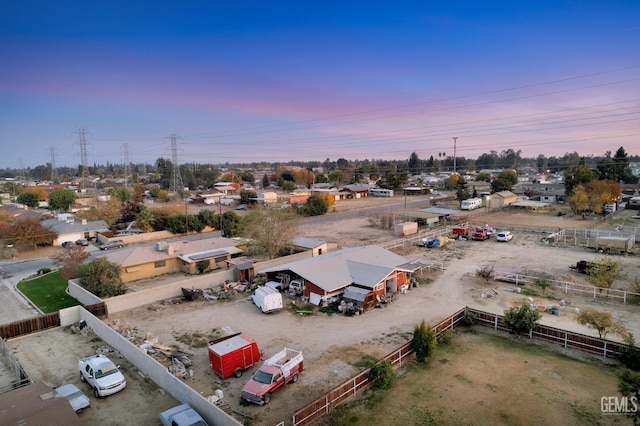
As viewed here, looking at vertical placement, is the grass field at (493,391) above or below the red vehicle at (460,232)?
below

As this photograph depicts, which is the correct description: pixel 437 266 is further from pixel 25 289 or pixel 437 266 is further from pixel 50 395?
pixel 25 289

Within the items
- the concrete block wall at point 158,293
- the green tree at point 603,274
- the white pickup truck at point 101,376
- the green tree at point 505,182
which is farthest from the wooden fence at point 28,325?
the green tree at point 505,182

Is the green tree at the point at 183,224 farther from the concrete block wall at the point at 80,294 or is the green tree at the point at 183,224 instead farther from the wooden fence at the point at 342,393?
the wooden fence at the point at 342,393

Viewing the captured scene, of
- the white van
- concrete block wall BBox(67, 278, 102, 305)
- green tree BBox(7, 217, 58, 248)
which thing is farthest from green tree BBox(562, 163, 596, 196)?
green tree BBox(7, 217, 58, 248)

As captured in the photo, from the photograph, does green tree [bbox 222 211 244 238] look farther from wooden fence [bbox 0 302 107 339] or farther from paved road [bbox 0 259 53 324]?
wooden fence [bbox 0 302 107 339]

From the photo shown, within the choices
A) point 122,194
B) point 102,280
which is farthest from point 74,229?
point 122,194
